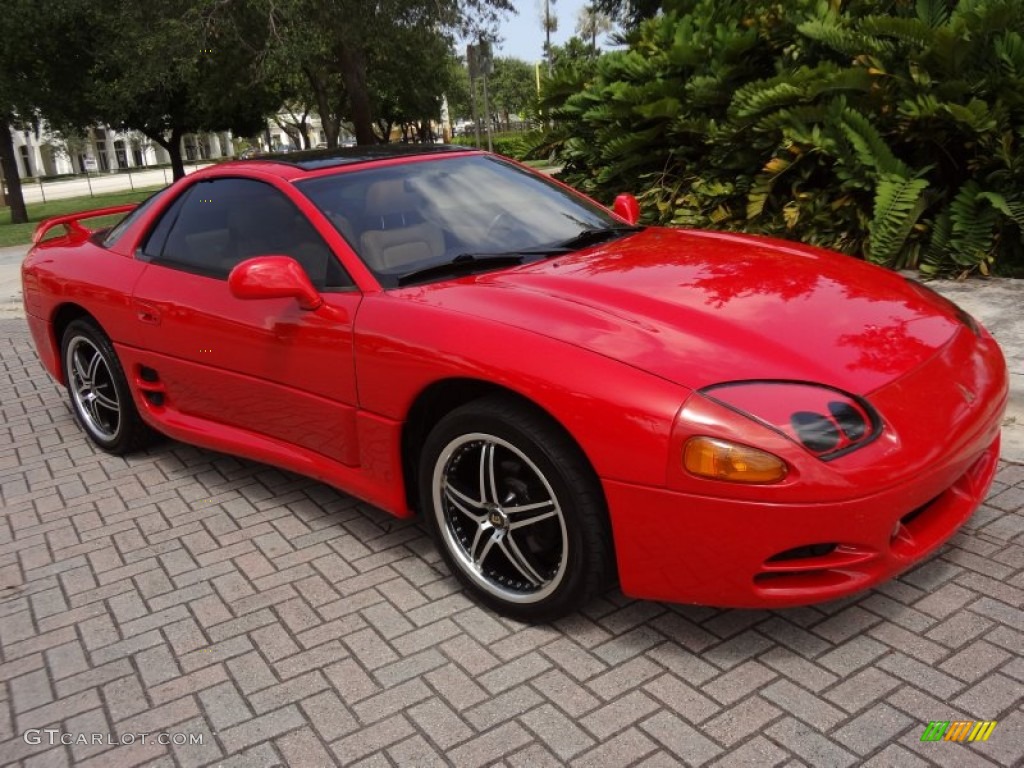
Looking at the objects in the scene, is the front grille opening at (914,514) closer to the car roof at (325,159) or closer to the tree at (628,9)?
the car roof at (325,159)

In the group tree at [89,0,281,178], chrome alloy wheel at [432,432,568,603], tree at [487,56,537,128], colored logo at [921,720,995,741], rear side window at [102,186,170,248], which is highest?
tree at [487,56,537,128]

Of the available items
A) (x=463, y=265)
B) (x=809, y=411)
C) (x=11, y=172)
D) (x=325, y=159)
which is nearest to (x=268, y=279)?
(x=463, y=265)

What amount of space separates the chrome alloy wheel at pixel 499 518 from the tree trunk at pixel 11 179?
26.8m

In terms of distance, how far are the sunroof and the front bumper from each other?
2.08 m

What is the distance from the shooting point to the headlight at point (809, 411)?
232 centimetres

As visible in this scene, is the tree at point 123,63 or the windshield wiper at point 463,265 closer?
the windshield wiper at point 463,265

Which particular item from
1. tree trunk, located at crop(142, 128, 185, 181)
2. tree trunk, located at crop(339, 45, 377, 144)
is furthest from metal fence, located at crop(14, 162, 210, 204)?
tree trunk, located at crop(339, 45, 377, 144)

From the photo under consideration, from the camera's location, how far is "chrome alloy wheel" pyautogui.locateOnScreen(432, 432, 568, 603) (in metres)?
2.73

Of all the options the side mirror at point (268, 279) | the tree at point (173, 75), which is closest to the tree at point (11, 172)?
the tree at point (173, 75)

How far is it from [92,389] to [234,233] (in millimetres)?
1539

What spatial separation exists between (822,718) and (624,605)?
78 centimetres

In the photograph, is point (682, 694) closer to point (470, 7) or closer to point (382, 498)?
point (382, 498)

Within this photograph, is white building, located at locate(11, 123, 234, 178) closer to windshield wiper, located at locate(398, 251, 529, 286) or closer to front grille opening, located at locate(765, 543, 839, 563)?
windshield wiper, located at locate(398, 251, 529, 286)

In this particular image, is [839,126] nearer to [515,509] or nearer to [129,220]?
[129,220]
